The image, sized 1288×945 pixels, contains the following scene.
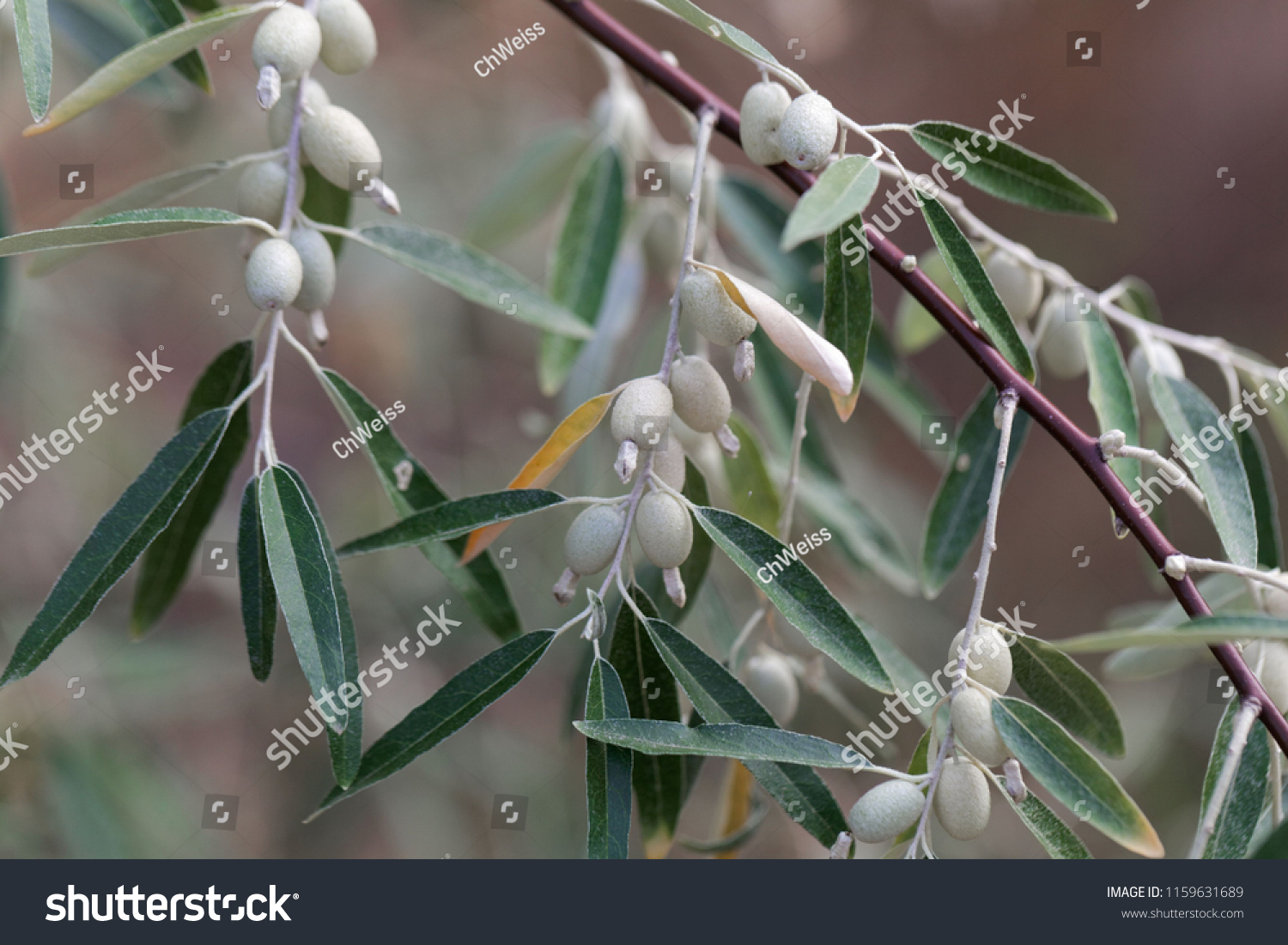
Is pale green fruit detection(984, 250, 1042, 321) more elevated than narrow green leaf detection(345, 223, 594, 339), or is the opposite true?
narrow green leaf detection(345, 223, 594, 339)

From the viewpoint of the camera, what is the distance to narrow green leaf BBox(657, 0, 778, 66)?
1.75 feet

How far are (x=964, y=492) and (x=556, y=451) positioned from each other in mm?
365

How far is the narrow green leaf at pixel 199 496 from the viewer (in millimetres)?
674

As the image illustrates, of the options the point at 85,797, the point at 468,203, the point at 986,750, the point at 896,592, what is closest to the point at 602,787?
the point at 986,750

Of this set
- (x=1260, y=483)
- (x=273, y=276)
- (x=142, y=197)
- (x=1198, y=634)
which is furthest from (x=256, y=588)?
(x=1260, y=483)

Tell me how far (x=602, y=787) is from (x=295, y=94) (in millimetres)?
442

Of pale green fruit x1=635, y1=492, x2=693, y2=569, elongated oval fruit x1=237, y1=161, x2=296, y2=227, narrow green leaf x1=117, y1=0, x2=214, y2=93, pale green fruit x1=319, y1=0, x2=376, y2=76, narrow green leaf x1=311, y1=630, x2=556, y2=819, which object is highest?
narrow green leaf x1=117, y1=0, x2=214, y2=93

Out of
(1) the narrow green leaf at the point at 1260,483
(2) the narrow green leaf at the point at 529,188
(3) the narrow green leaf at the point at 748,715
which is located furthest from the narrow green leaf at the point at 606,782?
(2) the narrow green leaf at the point at 529,188

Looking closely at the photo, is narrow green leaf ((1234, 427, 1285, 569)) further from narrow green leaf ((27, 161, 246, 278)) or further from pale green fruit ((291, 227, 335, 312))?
narrow green leaf ((27, 161, 246, 278))

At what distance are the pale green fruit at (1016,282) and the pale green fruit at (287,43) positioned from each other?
48 cm

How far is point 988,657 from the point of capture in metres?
0.52

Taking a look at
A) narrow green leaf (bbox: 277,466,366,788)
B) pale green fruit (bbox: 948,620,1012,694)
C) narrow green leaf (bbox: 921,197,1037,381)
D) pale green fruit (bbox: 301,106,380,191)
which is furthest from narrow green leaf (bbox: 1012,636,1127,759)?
pale green fruit (bbox: 301,106,380,191)

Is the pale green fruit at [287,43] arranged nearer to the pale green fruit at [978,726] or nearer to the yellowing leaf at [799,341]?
the yellowing leaf at [799,341]

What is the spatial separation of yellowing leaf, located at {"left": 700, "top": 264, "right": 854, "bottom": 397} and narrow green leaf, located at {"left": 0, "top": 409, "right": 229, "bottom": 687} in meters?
0.31
